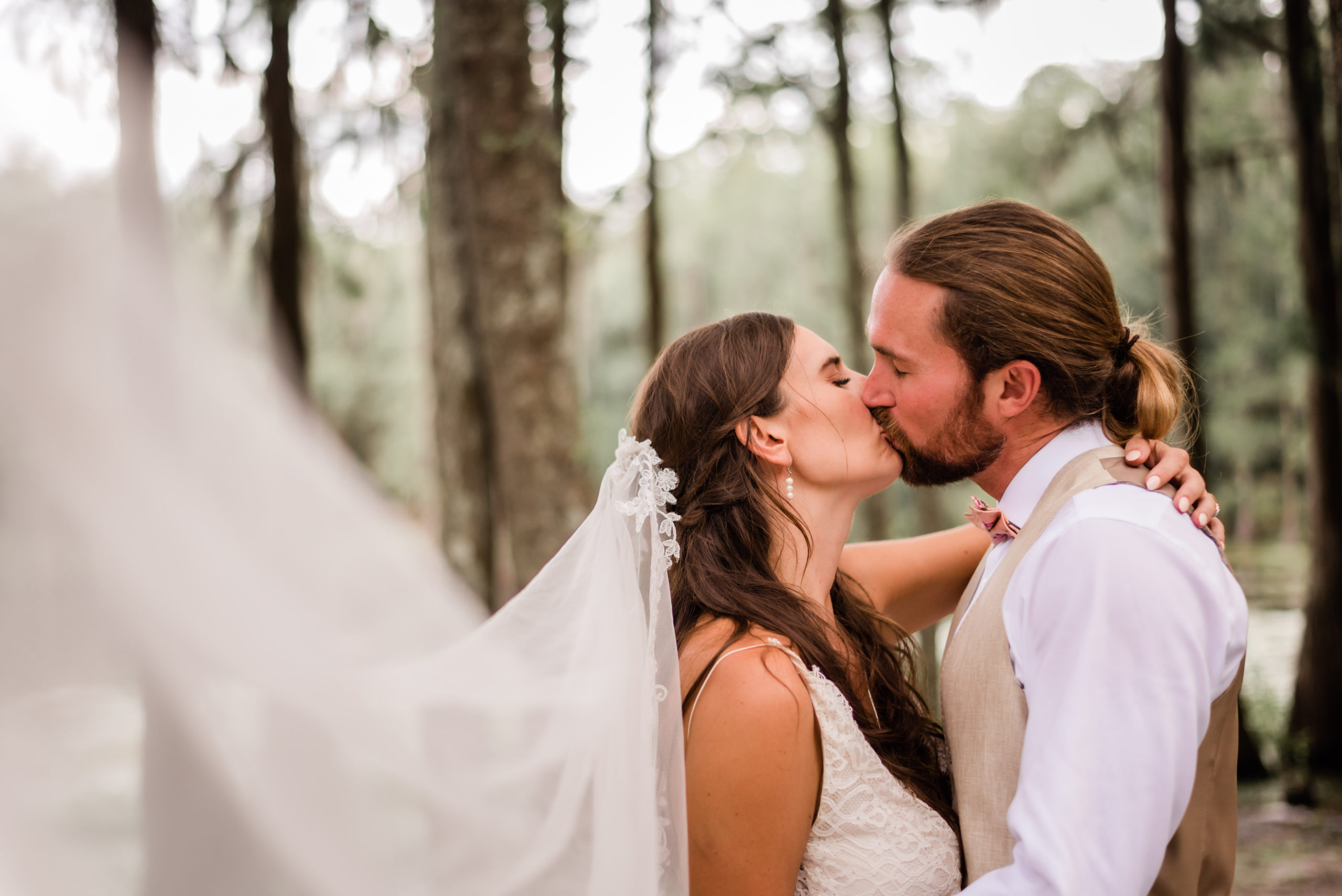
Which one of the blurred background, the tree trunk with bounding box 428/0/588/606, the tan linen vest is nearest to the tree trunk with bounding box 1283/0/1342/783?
the blurred background

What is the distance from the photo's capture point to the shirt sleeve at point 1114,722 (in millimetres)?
1770

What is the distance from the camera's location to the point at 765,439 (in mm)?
2633

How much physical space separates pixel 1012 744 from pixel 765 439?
3.11ft

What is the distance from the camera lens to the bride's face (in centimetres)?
265

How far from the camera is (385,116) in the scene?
10328 millimetres

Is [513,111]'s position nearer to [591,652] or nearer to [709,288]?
[591,652]

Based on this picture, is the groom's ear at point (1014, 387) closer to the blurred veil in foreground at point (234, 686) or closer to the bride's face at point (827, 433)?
the bride's face at point (827, 433)

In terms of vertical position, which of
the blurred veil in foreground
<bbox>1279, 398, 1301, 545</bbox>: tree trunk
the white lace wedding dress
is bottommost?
<bbox>1279, 398, 1301, 545</bbox>: tree trunk

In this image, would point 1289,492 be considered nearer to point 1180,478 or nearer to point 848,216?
point 848,216

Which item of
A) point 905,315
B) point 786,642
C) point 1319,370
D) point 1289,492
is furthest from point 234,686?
point 1289,492

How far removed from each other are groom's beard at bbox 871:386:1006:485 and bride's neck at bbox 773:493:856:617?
A: 220mm

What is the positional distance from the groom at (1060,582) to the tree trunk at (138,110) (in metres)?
3.02

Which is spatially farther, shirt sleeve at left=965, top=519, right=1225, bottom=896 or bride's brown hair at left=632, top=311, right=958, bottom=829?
bride's brown hair at left=632, top=311, right=958, bottom=829

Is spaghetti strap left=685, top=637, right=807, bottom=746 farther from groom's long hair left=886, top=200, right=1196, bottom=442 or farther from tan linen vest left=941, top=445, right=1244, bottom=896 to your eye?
groom's long hair left=886, top=200, right=1196, bottom=442
